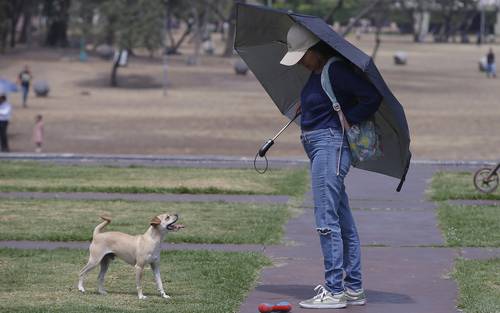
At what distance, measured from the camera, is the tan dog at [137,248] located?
9.16 metres

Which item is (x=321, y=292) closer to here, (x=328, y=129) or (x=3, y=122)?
(x=328, y=129)

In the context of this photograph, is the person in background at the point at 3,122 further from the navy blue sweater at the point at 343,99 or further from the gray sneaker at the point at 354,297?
the navy blue sweater at the point at 343,99

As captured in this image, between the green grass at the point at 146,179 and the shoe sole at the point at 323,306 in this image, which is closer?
the shoe sole at the point at 323,306

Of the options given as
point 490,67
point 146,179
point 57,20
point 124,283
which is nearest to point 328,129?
point 124,283

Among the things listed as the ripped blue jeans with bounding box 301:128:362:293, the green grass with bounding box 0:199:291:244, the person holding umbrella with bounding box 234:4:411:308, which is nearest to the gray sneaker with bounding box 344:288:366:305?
the person holding umbrella with bounding box 234:4:411:308

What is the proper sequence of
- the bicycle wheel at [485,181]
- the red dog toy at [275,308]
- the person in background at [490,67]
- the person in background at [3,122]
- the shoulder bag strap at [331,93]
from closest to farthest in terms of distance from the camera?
the red dog toy at [275,308]
the shoulder bag strap at [331,93]
the bicycle wheel at [485,181]
the person in background at [3,122]
the person in background at [490,67]

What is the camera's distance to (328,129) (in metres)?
8.95

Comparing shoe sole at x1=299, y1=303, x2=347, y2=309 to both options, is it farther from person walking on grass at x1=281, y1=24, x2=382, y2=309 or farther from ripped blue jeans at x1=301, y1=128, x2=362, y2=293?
ripped blue jeans at x1=301, y1=128, x2=362, y2=293

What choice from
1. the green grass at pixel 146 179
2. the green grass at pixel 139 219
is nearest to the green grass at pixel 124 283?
the green grass at pixel 139 219

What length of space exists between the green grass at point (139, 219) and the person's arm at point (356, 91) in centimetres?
361

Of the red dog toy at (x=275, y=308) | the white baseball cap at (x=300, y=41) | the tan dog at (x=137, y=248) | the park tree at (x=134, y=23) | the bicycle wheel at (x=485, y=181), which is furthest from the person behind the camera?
the park tree at (x=134, y=23)

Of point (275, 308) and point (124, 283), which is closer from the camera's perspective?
point (275, 308)

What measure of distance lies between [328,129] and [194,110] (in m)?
32.5

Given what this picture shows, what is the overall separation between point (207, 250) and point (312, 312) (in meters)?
3.00
